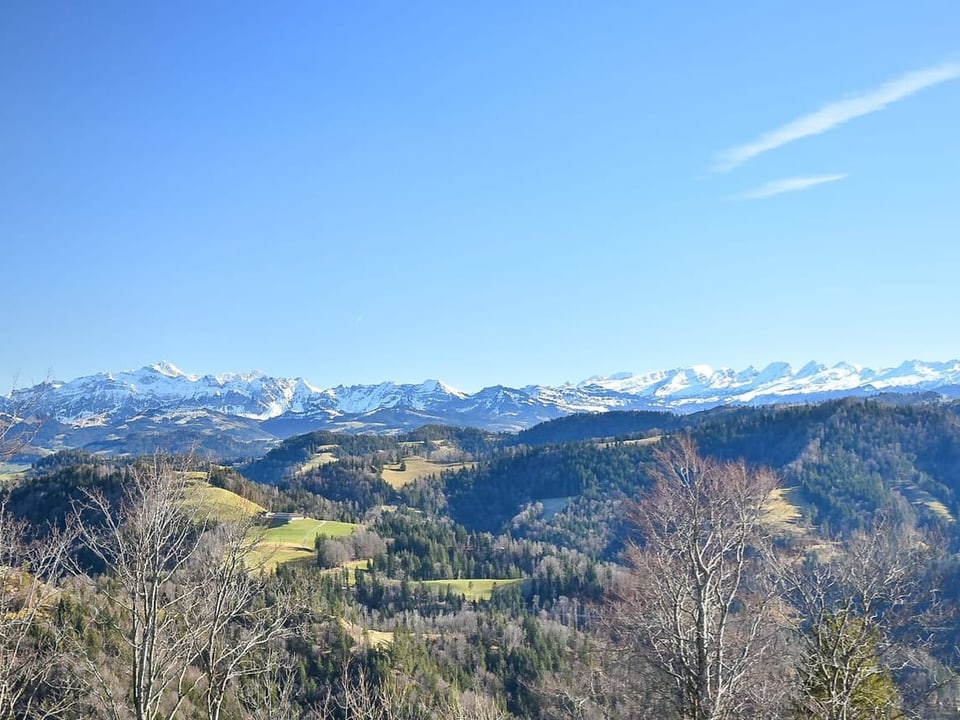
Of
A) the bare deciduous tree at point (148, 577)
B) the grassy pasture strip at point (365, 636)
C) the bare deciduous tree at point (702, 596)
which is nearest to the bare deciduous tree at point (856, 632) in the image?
the bare deciduous tree at point (702, 596)

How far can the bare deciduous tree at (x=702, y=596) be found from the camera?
1460 cm

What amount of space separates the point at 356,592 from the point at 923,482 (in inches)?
6196

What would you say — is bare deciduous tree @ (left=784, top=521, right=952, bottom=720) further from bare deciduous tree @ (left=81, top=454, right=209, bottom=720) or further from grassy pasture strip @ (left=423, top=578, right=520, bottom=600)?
grassy pasture strip @ (left=423, top=578, right=520, bottom=600)

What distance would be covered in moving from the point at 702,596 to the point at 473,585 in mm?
111749

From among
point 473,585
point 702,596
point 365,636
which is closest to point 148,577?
point 702,596

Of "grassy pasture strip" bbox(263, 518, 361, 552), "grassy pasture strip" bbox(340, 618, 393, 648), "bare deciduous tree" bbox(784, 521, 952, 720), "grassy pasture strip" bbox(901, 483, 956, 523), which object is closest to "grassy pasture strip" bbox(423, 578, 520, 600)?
"grassy pasture strip" bbox(263, 518, 361, 552)

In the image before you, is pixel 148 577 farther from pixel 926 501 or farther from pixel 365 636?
pixel 926 501

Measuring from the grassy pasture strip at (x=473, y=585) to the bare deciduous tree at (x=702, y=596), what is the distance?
331 feet

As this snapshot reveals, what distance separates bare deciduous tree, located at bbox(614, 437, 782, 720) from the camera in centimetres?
1460

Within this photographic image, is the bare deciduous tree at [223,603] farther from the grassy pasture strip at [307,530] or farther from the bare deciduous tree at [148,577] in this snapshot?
the grassy pasture strip at [307,530]

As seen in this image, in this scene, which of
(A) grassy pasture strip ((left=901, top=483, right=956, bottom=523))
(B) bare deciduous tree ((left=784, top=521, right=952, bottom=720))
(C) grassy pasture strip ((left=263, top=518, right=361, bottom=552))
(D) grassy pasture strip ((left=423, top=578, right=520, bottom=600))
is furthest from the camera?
(A) grassy pasture strip ((left=901, top=483, right=956, bottom=523))

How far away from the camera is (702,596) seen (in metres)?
14.7

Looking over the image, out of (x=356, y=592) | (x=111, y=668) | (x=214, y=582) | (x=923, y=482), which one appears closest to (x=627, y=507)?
(x=214, y=582)

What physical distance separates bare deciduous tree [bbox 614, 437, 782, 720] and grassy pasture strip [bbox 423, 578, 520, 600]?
100868mm
